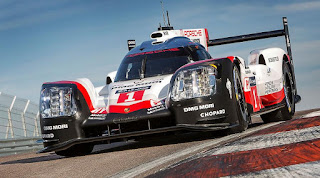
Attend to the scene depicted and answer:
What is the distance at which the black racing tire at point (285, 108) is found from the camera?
9.21 metres

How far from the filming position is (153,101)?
6.60m

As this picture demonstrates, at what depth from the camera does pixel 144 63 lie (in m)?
7.92

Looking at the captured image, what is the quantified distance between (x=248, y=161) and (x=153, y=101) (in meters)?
3.49

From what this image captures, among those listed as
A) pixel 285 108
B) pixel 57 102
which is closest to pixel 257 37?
pixel 285 108

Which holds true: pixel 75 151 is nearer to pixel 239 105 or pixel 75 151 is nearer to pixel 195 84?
pixel 195 84

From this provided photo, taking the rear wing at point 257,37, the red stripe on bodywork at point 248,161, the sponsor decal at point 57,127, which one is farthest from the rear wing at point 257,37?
the red stripe on bodywork at point 248,161

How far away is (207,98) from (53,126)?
2.01 meters

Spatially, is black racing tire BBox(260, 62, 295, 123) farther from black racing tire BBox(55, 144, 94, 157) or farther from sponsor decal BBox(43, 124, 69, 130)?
sponsor decal BBox(43, 124, 69, 130)

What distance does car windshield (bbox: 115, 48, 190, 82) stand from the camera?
7668 millimetres

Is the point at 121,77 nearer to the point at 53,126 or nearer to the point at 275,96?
the point at 53,126

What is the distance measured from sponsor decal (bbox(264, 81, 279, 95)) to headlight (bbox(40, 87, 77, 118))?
3.28 meters

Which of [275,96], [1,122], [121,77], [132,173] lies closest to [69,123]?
[121,77]

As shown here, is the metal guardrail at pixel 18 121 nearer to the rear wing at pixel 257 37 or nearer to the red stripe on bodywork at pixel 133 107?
the rear wing at pixel 257 37

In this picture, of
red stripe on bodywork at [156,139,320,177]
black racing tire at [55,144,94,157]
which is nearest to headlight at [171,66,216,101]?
black racing tire at [55,144,94,157]
